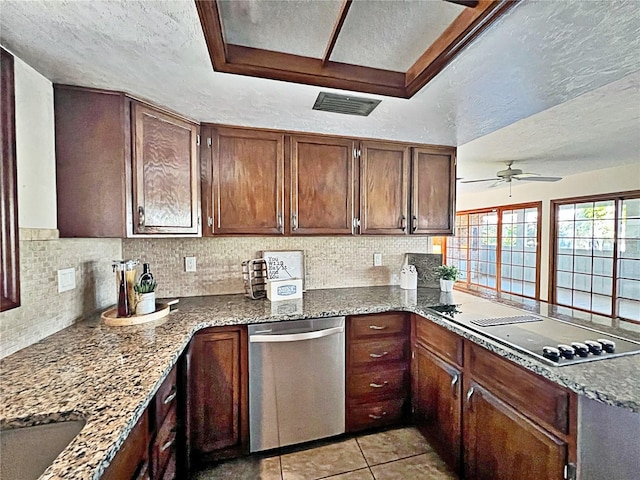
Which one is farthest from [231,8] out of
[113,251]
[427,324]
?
[427,324]

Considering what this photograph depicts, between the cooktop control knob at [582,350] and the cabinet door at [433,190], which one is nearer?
the cooktop control knob at [582,350]

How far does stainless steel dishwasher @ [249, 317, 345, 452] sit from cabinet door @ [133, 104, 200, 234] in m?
0.83

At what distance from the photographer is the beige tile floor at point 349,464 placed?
5.74 ft

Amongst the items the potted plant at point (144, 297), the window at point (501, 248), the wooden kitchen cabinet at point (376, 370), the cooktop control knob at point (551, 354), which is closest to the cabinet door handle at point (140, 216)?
the potted plant at point (144, 297)

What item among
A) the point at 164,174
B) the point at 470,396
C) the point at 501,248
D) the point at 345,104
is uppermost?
the point at 345,104

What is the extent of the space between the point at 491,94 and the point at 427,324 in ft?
4.43

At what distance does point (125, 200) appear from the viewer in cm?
163

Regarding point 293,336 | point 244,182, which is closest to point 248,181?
point 244,182

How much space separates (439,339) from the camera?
1821mm

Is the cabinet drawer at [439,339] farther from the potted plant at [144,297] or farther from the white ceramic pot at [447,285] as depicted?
the potted plant at [144,297]

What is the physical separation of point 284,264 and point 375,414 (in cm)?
125

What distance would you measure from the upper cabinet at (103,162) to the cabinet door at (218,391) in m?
0.76

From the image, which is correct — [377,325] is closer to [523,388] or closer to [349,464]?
[349,464]

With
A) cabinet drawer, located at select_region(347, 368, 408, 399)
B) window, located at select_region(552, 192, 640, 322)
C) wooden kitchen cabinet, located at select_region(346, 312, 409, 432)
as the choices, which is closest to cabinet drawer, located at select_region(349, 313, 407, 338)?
wooden kitchen cabinet, located at select_region(346, 312, 409, 432)
